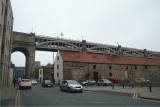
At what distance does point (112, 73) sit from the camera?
46.2 meters

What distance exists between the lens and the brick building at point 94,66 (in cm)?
4072

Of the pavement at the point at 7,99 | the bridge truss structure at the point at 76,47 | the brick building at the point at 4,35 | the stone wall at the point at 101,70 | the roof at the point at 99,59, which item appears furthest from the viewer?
the bridge truss structure at the point at 76,47

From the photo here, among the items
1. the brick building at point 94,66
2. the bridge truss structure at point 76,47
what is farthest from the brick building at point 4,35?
the bridge truss structure at point 76,47

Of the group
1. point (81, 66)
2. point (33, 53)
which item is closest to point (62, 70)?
point (81, 66)

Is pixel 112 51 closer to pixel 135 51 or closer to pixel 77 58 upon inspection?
pixel 135 51

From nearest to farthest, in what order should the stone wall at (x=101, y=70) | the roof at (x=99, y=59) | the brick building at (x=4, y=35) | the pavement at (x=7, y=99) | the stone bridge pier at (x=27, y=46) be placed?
the pavement at (x=7, y=99) < the brick building at (x=4, y=35) < the stone wall at (x=101, y=70) < the roof at (x=99, y=59) < the stone bridge pier at (x=27, y=46)

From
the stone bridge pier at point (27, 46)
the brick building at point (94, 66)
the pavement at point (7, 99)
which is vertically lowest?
the pavement at point (7, 99)

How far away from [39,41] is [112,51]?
1553 inches

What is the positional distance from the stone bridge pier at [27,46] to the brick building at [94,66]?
1345 centimetres

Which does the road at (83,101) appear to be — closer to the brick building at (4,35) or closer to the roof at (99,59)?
the brick building at (4,35)

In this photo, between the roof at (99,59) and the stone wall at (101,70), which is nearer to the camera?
the stone wall at (101,70)

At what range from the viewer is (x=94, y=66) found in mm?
44469

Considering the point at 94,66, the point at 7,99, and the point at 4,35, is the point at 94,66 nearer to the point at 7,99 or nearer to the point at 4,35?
the point at 4,35

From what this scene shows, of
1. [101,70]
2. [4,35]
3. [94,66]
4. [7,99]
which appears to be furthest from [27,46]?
[7,99]
